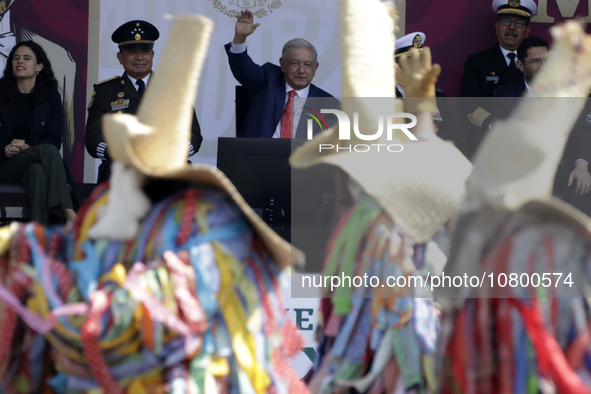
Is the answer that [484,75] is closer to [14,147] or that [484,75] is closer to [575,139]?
[575,139]

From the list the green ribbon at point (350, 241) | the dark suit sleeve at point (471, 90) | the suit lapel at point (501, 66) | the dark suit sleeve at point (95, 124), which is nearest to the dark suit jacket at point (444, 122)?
the dark suit sleeve at point (471, 90)

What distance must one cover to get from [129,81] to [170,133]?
116 inches

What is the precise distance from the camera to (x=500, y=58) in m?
4.16

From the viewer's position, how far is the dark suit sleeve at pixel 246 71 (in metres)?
3.45

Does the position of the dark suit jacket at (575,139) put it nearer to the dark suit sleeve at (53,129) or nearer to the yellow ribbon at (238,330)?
the dark suit sleeve at (53,129)

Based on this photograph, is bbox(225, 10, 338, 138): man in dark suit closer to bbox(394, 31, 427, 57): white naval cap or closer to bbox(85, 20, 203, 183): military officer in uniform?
bbox(85, 20, 203, 183): military officer in uniform

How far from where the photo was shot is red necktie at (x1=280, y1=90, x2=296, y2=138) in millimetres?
3494

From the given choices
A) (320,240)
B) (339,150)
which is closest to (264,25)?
(320,240)

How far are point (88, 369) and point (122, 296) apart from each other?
0.13m

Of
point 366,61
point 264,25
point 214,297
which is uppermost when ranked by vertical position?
point 264,25

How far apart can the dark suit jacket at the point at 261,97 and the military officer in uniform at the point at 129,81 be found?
38 cm

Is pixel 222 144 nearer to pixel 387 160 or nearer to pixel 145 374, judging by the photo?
pixel 387 160

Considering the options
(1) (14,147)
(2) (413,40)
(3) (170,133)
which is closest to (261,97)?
(2) (413,40)

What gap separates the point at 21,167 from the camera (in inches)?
125
